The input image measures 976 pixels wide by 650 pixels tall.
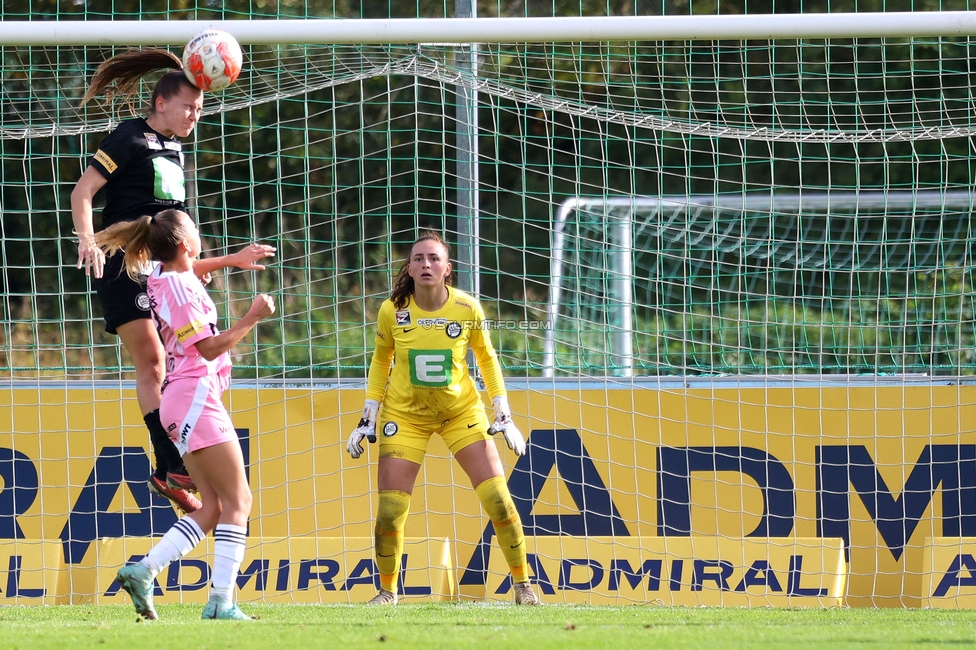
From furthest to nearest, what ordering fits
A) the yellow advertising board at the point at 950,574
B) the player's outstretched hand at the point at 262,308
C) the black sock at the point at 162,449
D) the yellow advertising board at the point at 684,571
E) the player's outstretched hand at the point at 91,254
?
the yellow advertising board at the point at 684,571 → the yellow advertising board at the point at 950,574 → the black sock at the point at 162,449 → the player's outstretched hand at the point at 91,254 → the player's outstretched hand at the point at 262,308

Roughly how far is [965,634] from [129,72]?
4276 millimetres

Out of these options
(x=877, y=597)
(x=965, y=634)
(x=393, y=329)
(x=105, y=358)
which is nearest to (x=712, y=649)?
(x=965, y=634)

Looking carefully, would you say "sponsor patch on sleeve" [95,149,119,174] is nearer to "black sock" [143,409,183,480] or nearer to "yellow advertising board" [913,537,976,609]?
"black sock" [143,409,183,480]

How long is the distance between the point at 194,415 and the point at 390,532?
165 centimetres

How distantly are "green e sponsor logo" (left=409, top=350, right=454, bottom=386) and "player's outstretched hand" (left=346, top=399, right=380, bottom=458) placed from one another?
261 millimetres

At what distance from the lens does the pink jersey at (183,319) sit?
13.5 feet

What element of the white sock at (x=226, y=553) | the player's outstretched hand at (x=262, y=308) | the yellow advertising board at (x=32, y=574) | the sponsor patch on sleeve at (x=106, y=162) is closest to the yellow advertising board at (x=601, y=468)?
the yellow advertising board at (x=32, y=574)

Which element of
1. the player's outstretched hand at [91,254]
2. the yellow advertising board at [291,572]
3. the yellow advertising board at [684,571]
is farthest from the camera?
the yellow advertising board at [291,572]

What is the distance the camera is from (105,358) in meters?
12.5

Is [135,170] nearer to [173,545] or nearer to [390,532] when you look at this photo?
[173,545]

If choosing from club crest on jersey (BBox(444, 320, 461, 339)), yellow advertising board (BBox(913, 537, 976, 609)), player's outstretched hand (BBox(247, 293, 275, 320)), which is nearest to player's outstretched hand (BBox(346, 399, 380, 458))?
club crest on jersey (BBox(444, 320, 461, 339))

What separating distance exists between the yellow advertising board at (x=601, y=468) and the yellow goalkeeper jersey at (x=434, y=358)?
2.91 ft

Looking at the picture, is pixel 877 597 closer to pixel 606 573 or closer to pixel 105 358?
pixel 606 573

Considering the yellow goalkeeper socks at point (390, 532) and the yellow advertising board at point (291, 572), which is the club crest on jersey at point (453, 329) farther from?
the yellow advertising board at point (291, 572)
